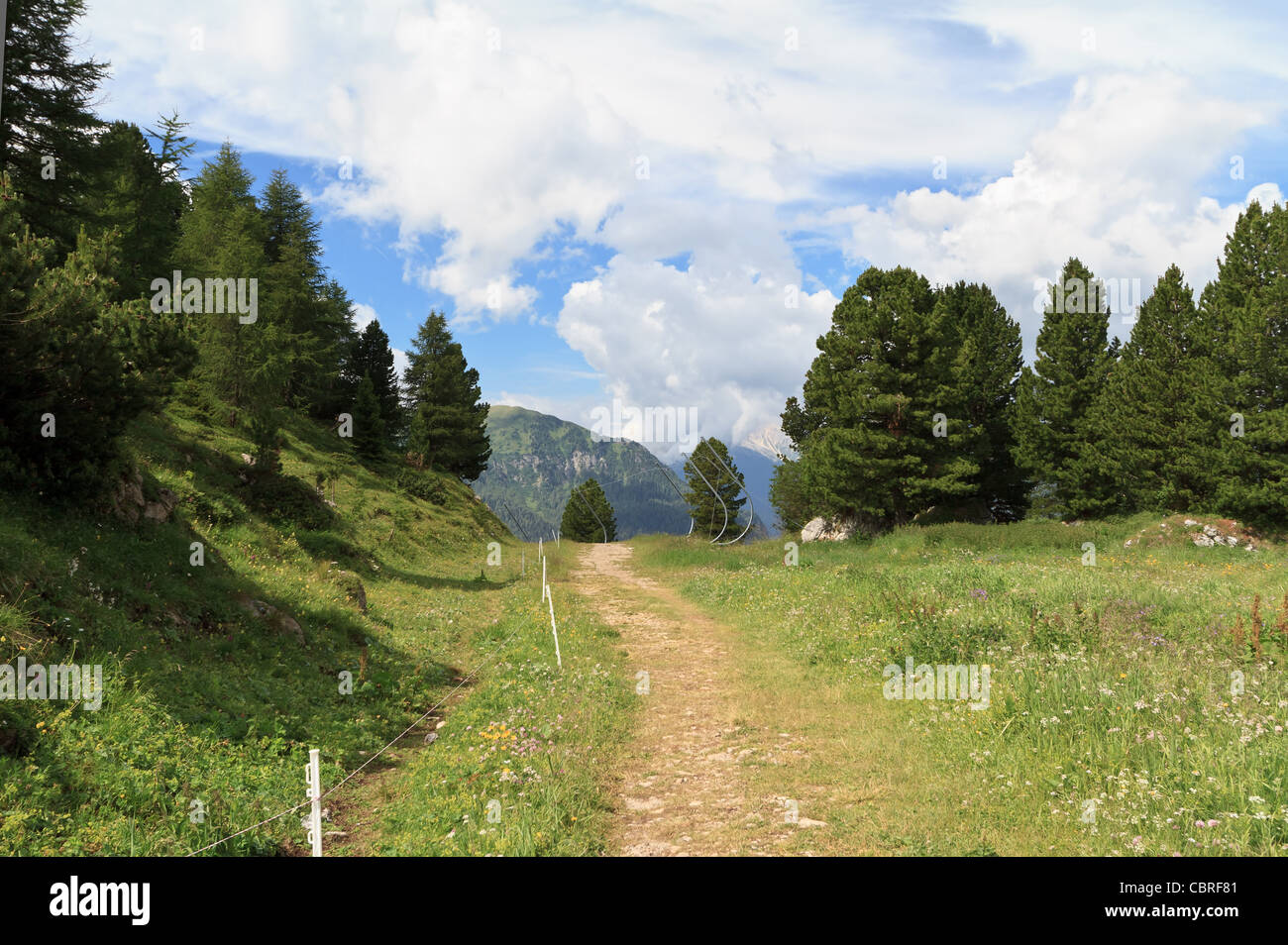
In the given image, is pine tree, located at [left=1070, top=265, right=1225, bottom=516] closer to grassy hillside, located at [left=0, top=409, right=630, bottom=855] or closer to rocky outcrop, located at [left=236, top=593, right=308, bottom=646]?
grassy hillside, located at [left=0, top=409, right=630, bottom=855]

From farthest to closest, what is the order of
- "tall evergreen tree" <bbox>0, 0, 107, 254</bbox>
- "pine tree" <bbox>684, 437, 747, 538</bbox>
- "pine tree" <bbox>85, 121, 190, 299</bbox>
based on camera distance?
"pine tree" <bbox>684, 437, 747, 538</bbox> → "pine tree" <bbox>85, 121, 190, 299</bbox> → "tall evergreen tree" <bbox>0, 0, 107, 254</bbox>

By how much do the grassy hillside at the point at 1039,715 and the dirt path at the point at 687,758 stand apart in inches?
21.5

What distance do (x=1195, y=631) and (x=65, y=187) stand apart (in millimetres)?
35633

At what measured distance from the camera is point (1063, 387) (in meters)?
A: 43.6

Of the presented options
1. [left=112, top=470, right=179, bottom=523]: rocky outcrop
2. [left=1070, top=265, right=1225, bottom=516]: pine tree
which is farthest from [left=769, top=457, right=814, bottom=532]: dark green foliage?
[left=112, top=470, right=179, bottom=523]: rocky outcrop

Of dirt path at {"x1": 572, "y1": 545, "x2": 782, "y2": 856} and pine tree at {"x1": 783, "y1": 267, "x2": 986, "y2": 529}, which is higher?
pine tree at {"x1": 783, "y1": 267, "x2": 986, "y2": 529}

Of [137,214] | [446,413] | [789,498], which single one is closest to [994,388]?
[789,498]

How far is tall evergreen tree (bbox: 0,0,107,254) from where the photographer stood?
22.2 m

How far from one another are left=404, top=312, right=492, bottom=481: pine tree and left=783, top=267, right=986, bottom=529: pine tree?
113ft

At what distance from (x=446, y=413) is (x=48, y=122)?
37416 millimetres

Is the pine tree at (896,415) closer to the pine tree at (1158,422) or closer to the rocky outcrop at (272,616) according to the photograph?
the pine tree at (1158,422)

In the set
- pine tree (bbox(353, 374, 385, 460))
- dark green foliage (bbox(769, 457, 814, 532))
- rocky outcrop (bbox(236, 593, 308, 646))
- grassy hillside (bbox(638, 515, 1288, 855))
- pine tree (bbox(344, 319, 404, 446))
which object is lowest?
grassy hillside (bbox(638, 515, 1288, 855))

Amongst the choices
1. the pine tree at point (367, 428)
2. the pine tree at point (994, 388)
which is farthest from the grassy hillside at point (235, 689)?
the pine tree at point (994, 388)

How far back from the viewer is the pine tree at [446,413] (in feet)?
195
